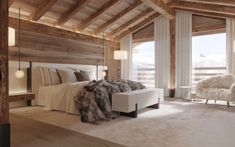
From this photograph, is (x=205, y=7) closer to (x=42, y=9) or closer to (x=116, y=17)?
(x=116, y=17)

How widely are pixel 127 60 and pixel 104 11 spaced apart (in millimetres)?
2772

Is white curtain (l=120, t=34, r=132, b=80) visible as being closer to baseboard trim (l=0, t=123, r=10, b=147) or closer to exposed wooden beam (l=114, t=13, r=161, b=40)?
exposed wooden beam (l=114, t=13, r=161, b=40)

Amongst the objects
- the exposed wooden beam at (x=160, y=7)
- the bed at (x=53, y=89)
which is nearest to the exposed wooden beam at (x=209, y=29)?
the exposed wooden beam at (x=160, y=7)

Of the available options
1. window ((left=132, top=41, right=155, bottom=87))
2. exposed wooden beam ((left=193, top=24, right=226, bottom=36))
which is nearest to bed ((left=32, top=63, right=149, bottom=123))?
window ((left=132, top=41, right=155, bottom=87))

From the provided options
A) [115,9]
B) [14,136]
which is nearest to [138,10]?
[115,9]

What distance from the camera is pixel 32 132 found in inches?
112

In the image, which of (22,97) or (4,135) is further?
(22,97)

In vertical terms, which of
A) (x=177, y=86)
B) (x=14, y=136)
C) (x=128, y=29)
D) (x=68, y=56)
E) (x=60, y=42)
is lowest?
(x=14, y=136)

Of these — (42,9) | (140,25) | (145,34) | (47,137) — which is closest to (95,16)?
(42,9)

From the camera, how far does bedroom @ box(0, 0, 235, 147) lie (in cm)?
271

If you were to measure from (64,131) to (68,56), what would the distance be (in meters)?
3.72

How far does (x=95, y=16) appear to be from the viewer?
5.93m

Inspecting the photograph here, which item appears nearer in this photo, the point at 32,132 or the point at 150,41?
the point at 32,132

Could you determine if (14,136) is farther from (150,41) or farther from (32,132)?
(150,41)
